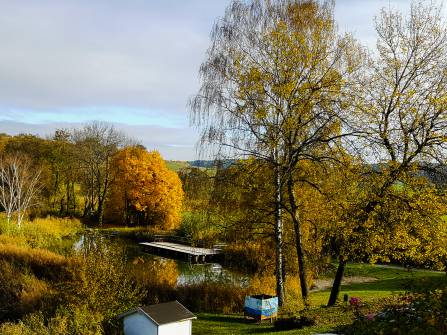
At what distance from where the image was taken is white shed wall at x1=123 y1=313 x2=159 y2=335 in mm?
13538

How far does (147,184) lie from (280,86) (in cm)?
3249

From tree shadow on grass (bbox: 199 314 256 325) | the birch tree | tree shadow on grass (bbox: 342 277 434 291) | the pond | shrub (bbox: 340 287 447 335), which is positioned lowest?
the pond

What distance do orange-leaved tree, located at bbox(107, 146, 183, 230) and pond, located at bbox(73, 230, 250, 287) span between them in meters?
5.78

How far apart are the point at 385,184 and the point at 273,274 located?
9.44m

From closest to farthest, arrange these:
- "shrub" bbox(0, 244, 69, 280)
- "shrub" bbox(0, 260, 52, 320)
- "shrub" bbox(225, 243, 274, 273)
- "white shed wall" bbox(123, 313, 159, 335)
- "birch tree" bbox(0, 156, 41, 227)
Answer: "white shed wall" bbox(123, 313, 159, 335) < "shrub" bbox(0, 260, 52, 320) < "shrub" bbox(0, 244, 69, 280) < "shrub" bbox(225, 243, 274, 273) < "birch tree" bbox(0, 156, 41, 227)

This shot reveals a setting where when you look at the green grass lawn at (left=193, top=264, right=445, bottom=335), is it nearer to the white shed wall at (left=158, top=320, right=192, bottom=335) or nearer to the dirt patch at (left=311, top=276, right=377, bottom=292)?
the white shed wall at (left=158, top=320, right=192, bottom=335)

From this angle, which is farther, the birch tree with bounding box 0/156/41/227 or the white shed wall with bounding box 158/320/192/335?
the birch tree with bounding box 0/156/41/227

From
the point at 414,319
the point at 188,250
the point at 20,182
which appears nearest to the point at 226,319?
the point at 414,319

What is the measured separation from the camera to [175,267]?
33.6 m

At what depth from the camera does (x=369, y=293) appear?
69.3 feet

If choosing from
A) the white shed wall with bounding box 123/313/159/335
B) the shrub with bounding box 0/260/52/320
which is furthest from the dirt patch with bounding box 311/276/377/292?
the shrub with bounding box 0/260/52/320

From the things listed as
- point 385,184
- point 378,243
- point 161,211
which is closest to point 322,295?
point 378,243

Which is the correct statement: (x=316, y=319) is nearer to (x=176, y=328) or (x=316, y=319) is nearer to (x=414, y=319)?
(x=176, y=328)

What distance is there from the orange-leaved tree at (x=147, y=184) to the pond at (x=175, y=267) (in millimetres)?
5783
